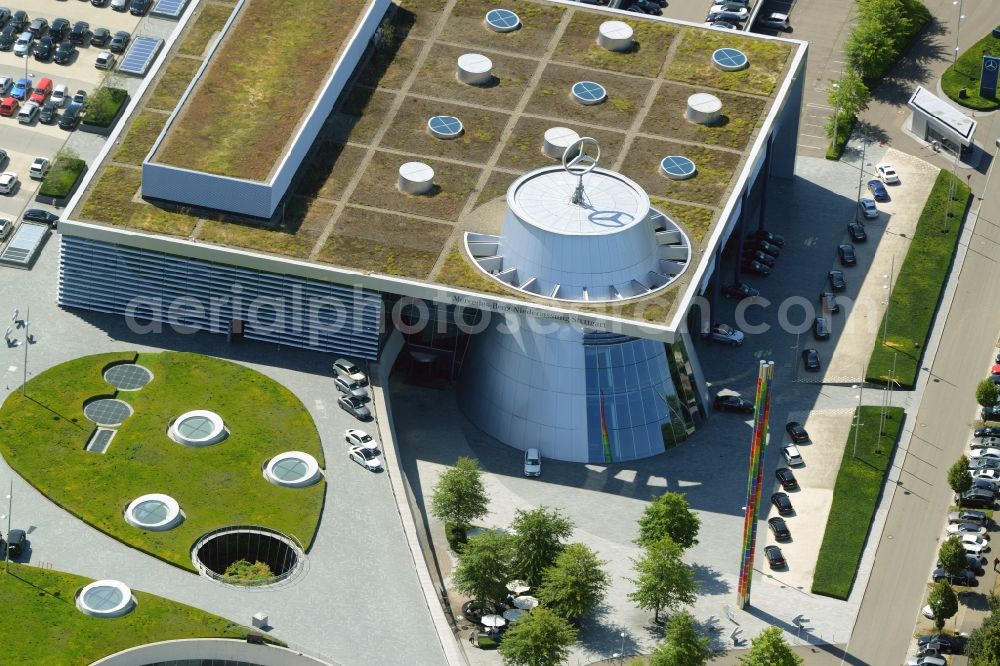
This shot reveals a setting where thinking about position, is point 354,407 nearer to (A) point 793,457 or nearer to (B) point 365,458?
(B) point 365,458

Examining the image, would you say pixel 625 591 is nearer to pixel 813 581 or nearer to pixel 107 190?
pixel 813 581

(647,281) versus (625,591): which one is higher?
(647,281)

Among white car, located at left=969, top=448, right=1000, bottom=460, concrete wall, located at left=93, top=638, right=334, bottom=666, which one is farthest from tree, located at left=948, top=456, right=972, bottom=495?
concrete wall, located at left=93, top=638, right=334, bottom=666

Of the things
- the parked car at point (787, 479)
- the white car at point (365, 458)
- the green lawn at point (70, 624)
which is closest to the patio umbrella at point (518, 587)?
the white car at point (365, 458)

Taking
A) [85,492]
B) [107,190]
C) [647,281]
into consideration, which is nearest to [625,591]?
[647,281]

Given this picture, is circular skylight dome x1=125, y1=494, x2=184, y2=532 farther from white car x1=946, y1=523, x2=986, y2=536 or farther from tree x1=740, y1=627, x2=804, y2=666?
white car x1=946, y1=523, x2=986, y2=536

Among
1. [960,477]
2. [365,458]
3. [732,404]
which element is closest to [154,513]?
[365,458]
